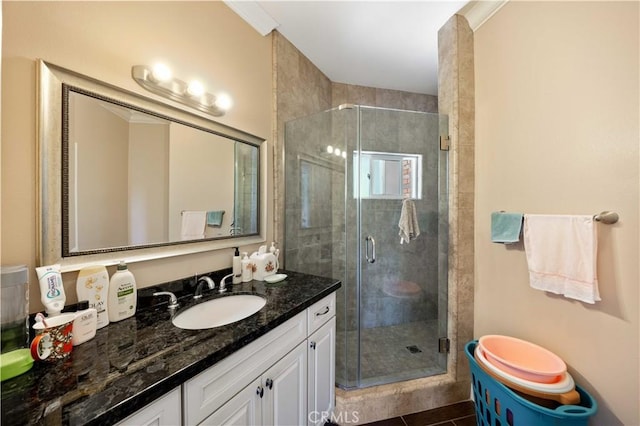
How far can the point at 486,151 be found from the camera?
1685mm

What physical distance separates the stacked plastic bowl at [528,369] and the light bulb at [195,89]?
6.65 ft

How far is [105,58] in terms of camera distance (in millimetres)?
1014

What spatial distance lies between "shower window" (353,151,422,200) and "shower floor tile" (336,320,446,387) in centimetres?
113

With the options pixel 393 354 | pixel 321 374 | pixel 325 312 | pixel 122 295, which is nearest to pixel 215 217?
pixel 122 295

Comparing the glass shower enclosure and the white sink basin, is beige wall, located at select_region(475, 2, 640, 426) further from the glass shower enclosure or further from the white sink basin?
the white sink basin

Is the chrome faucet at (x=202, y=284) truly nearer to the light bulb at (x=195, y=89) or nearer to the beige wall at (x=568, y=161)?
the light bulb at (x=195, y=89)

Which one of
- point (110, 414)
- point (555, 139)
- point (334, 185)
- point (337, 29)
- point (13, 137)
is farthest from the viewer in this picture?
point (334, 185)

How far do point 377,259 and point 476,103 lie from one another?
4.79 feet

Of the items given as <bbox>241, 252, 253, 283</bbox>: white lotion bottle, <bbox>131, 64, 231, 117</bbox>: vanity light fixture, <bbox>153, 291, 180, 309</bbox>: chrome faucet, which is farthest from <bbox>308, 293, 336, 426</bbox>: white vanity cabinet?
<bbox>131, 64, 231, 117</bbox>: vanity light fixture

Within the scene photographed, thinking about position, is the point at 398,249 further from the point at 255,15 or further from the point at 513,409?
the point at 255,15

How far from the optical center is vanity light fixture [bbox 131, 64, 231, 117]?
1.11 meters

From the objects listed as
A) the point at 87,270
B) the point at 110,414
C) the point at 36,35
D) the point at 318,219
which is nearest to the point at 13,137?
the point at 36,35

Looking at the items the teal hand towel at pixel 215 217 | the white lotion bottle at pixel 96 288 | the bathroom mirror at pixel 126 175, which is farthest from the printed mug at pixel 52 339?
the teal hand towel at pixel 215 217

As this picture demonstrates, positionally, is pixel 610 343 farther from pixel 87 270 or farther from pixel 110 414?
pixel 87 270
